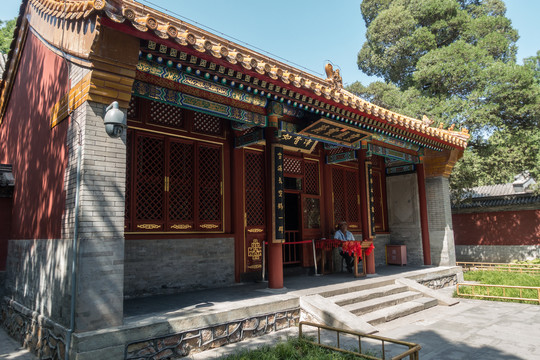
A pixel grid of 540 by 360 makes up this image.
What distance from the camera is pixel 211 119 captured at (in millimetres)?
7836

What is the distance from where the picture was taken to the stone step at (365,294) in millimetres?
6598

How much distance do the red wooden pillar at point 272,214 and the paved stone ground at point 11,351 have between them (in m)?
3.66

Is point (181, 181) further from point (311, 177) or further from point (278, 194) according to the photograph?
point (311, 177)

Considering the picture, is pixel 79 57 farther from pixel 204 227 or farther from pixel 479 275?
pixel 479 275

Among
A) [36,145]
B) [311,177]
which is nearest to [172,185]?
[36,145]

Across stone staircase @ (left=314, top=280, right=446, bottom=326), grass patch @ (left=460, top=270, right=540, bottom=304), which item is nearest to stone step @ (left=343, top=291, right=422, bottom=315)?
stone staircase @ (left=314, top=280, right=446, bottom=326)

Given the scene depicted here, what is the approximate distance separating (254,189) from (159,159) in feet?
7.50

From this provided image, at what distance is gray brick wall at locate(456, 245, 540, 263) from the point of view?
51.5ft

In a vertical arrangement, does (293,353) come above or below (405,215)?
below

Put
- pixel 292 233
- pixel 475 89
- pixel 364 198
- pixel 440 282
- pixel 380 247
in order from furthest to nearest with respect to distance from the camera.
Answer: pixel 475 89 → pixel 380 247 → pixel 440 282 → pixel 292 233 → pixel 364 198

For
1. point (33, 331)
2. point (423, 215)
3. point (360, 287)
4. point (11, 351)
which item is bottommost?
point (11, 351)

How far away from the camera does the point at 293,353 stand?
14.7ft

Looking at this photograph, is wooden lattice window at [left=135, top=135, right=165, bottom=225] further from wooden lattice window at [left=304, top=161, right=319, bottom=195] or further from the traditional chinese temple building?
wooden lattice window at [left=304, top=161, right=319, bottom=195]

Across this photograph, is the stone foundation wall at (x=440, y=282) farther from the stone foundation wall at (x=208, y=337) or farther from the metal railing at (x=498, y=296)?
the stone foundation wall at (x=208, y=337)
